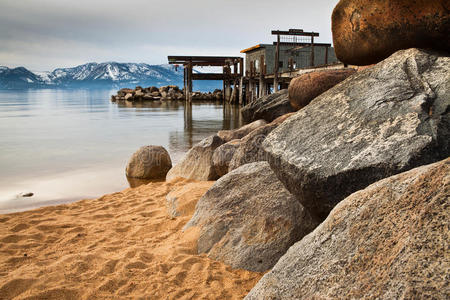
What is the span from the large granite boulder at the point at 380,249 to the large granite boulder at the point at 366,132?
56 cm

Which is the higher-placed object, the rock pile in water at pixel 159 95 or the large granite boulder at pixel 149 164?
the rock pile in water at pixel 159 95

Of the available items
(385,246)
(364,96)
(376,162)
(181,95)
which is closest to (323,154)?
Answer: (376,162)

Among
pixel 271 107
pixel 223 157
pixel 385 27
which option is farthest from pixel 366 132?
pixel 271 107

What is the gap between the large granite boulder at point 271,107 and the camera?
9359 millimetres

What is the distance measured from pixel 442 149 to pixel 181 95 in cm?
4230

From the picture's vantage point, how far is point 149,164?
7.56 metres

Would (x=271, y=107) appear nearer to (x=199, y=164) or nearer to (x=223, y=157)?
(x=199, y=164)

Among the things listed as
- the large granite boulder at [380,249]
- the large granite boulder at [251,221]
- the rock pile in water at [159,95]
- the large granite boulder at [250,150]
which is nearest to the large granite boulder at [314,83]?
the large granite boulder at [250,150]

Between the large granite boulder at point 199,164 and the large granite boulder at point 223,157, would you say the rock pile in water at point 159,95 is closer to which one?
the large granite boulder at point 199,164

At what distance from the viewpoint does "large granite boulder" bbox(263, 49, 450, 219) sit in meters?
2.35

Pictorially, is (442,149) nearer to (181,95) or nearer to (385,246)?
(385,246)

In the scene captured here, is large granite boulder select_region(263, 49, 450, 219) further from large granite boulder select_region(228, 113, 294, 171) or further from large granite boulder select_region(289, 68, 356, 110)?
large granite boulder select_region(289, 68, 356, 110)

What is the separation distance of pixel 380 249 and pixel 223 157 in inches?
170

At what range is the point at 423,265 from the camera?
1.34 meters
